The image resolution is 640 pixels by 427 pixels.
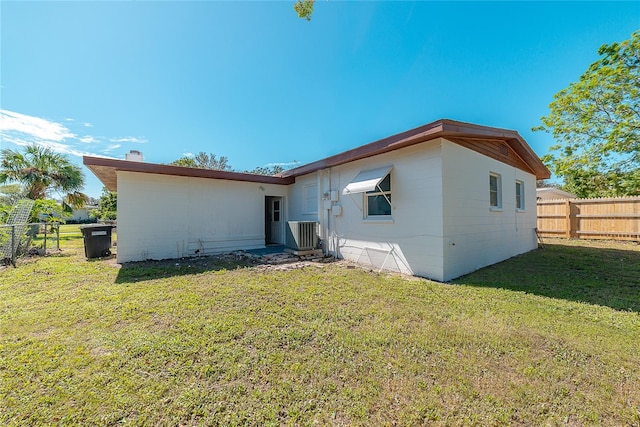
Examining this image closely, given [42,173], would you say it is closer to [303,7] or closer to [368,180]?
[303,7]

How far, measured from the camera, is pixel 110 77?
842 centimetres

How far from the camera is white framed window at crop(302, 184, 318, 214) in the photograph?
9.84 meters

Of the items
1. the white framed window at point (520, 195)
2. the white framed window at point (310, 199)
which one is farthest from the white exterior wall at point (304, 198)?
the white framed window at point (520, 195)

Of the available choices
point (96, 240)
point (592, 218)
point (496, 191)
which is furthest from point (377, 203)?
point (592, 218)

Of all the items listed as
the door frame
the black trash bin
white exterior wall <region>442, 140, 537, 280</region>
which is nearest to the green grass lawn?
white exterior wall <region>442, 140, 537, 280</region>

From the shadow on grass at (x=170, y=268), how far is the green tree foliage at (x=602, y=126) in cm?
1779

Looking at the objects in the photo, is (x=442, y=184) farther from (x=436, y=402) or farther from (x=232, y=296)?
(x=232, y=296)

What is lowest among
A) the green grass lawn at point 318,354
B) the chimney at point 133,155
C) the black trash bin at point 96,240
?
the green grass lawn at point 318,354

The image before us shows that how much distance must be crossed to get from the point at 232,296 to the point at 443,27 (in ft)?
34.9

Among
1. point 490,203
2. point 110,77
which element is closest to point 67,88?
point 110,77

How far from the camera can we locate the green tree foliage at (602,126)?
1112cm

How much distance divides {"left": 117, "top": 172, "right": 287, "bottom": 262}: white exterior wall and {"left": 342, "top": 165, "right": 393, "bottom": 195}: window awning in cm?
500

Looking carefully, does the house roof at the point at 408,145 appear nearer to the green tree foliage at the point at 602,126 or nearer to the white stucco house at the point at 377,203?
the white stucco house at the point at 377,203

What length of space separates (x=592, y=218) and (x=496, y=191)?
8.70 metres
